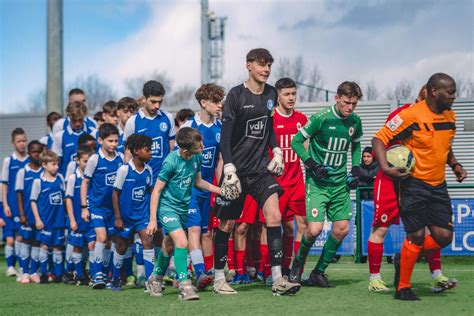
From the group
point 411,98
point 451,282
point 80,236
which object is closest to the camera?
point 451,282

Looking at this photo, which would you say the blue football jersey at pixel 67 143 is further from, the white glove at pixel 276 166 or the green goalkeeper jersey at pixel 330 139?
the white glove at pixel 276 166

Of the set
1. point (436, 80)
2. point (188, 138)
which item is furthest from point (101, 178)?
point (436, 80)

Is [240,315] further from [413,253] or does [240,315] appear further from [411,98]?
[411,98]

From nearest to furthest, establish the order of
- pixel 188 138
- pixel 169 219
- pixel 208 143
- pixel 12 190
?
pixel 188 138 → pixel 169 219 → pixel 208 143 → pixel 12 190

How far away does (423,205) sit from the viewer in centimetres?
782

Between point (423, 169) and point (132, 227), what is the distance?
4.00m

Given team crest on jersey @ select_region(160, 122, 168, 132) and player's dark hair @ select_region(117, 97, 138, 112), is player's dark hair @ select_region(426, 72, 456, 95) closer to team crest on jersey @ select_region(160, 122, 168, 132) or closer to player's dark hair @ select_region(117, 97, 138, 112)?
team crest on jersey @ select_region(160, 122, 168, 132)

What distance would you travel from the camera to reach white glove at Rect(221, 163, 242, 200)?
843cm

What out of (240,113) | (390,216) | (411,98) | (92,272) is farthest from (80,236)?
(411,98)

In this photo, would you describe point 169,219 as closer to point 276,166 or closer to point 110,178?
point 276,166

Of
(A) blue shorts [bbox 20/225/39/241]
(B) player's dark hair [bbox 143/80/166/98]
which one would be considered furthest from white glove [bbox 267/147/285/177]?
(A) blue shorts [bbox 20/225/39/241]

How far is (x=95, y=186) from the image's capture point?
10.8m

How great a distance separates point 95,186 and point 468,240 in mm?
6244

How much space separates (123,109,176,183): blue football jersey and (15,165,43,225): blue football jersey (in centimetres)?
288
